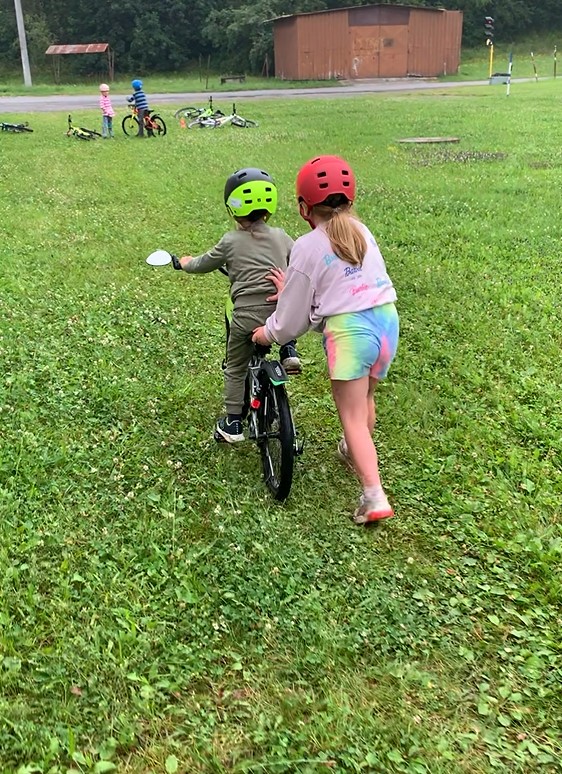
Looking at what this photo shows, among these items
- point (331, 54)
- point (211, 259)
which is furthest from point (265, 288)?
point (331, 54)

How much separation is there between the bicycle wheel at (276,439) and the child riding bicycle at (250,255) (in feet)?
0.78

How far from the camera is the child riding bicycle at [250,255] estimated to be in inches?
140

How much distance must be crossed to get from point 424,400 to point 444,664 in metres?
2.39

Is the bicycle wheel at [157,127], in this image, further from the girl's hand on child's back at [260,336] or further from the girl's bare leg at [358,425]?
the girl's bare leg at [358,425]

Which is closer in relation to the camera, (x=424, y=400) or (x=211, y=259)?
(x=211, y=259)

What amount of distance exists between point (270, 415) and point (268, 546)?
80 cm

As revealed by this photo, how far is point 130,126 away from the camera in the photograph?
19.5 metres

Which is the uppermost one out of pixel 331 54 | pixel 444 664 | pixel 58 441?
pixel 331 54

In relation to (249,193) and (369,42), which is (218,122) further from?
(369,42)

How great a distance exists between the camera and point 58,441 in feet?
14.4

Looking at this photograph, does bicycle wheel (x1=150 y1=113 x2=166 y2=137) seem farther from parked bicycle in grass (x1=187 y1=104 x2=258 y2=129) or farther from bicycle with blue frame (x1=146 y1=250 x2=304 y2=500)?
bicycle with blue frame (x1=146 y1=250 x2=304 y2=500)

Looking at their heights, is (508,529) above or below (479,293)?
below

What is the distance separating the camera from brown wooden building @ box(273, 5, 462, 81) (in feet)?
133

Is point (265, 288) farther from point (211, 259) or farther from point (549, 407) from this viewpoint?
point (549, 407)
